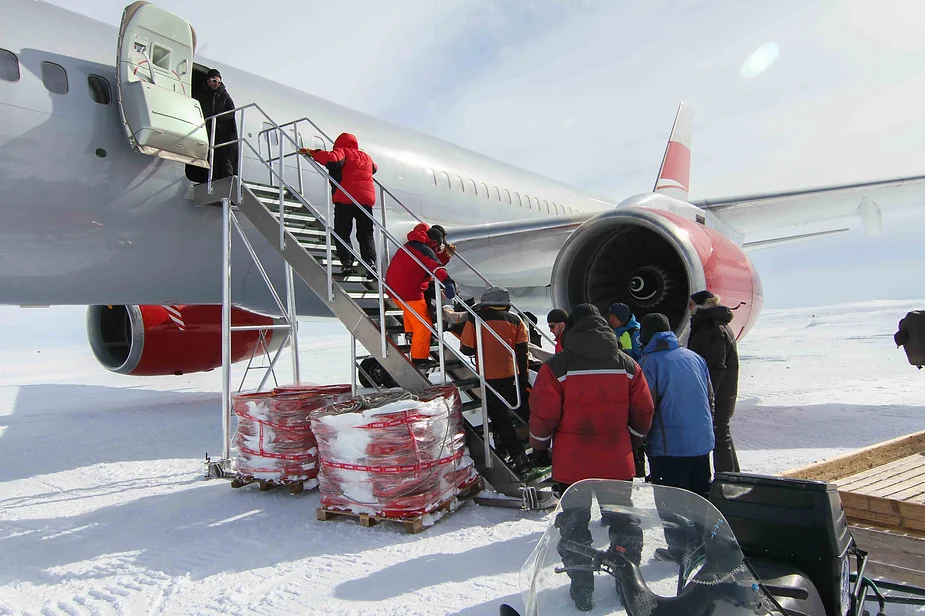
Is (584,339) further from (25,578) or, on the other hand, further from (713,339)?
(25,578)

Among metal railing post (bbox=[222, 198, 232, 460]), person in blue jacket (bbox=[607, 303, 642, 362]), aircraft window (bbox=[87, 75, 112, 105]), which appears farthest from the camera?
metal railing post (bbox=[222, 198, 232, 460])

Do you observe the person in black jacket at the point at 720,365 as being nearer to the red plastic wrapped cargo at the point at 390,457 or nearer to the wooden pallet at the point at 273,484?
the red plastic wrapped cargo at the point at 390,457

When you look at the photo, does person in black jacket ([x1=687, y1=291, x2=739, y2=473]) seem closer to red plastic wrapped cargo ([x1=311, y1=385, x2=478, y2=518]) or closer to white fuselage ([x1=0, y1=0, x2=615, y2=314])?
red plastic wrapped cargo ([x1=311, y1=385, x2=478, y2=518])

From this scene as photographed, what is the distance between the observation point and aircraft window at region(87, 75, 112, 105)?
422 centimetres

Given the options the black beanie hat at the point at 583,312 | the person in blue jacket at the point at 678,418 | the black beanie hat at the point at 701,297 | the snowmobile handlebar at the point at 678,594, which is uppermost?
the black beanie hat at the point at 701,297

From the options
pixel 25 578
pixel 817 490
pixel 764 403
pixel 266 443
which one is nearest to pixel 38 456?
pixel 266 443

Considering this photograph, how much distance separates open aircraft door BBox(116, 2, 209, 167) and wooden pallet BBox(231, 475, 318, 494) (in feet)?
7.56

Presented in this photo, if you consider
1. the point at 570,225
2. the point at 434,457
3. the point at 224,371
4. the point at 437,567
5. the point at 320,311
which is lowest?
the point at 437,567

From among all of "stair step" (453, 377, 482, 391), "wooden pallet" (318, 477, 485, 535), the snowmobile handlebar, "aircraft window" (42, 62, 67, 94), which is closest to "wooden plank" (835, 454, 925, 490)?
the snowmobile handlebar

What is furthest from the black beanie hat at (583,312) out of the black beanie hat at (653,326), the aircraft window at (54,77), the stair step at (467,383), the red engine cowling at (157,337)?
the red engine cowling at (157,337)

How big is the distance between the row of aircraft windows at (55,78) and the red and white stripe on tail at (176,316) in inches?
205

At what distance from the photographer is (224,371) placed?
4672 millimetres

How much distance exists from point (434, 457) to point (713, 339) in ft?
5.96

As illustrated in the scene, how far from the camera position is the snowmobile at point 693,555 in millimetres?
1531
